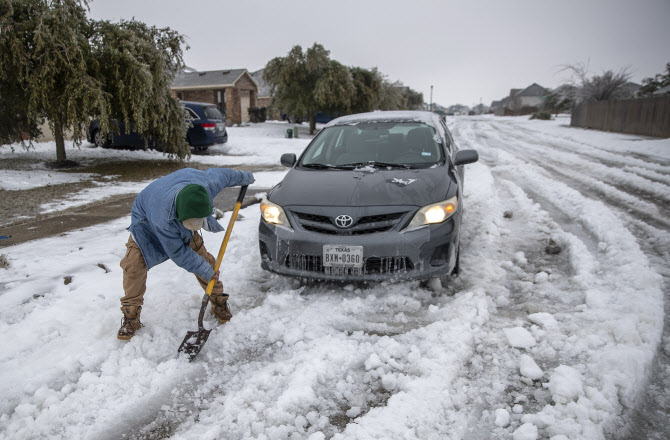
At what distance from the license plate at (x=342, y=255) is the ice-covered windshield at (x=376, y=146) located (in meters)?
1.21

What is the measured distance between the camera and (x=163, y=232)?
102 inches

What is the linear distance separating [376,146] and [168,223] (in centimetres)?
261

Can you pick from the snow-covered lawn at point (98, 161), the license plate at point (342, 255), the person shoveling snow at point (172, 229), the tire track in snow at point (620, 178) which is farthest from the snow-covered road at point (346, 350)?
the snow-covered lawn at point (98, 161)

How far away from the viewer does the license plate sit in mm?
3217

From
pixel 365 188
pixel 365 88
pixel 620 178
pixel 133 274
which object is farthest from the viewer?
pixel 365 88

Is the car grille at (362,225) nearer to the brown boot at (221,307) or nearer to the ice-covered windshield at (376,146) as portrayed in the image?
the brown boot at (221,307)

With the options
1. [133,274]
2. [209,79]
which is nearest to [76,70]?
[133,274]

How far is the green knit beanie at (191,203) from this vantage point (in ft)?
8.08

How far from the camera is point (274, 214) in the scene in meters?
3.59

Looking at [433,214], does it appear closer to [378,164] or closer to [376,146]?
[378,164]

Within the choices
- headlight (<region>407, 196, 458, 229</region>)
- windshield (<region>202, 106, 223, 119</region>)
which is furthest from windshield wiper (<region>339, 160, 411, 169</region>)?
windshield (<region>202, 106, 223, 119</region>)

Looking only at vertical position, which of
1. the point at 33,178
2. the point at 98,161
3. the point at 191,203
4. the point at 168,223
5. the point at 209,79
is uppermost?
the point at 209,79

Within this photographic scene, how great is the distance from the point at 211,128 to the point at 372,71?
14.3 m

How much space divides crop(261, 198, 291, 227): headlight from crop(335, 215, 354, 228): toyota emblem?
441 mm
